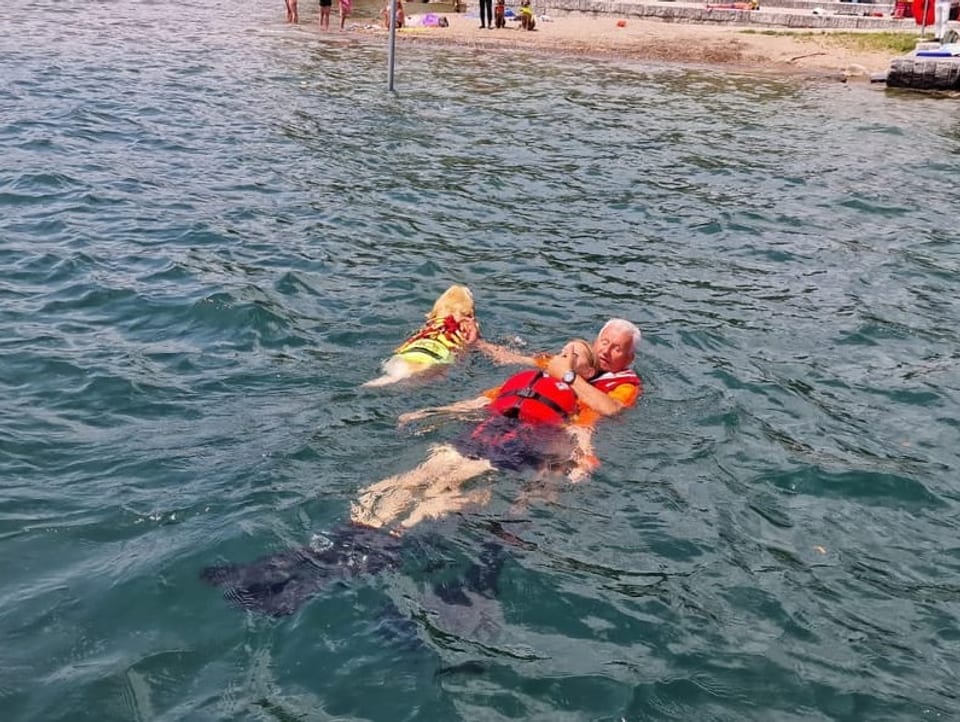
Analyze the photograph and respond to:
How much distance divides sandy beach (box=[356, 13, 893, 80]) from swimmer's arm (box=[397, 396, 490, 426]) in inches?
992

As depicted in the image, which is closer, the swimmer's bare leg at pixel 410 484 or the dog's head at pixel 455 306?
the swimmer's bare leg at pixel 410 484

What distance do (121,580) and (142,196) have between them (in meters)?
10.0

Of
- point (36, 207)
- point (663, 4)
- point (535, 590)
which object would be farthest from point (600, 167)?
point (663, 4)

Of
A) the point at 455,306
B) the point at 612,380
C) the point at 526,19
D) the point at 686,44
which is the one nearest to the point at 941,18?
the point at 686,44

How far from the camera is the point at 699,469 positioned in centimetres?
768

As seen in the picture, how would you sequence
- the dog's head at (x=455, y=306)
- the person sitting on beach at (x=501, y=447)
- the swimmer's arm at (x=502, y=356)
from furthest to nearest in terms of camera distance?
the dog's head at (x=455, y=306) < the swimmer's arm at (x=502, y=356) < the person sitting on beach at (x=501, y=447)

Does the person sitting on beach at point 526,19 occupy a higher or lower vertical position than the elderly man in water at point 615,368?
higher

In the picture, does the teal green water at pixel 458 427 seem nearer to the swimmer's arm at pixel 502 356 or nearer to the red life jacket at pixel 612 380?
the swimmer's arm at pixel 502 356


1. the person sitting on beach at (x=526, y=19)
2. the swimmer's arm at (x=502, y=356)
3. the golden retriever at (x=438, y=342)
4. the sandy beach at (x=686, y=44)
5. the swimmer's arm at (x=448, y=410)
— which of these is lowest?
the swimmer's arm at (x=448, y=410)

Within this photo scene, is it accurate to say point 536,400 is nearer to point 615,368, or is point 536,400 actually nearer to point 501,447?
point 501,447

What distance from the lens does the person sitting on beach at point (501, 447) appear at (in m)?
6.64

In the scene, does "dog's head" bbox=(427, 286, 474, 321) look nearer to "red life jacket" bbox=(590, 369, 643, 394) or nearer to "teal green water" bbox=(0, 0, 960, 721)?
"teal green water" bbox=(0, 0, 960, 721)

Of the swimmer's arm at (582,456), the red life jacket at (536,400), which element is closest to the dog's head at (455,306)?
the red life jacket at (536,400)

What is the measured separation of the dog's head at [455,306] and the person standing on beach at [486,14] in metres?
31.6
